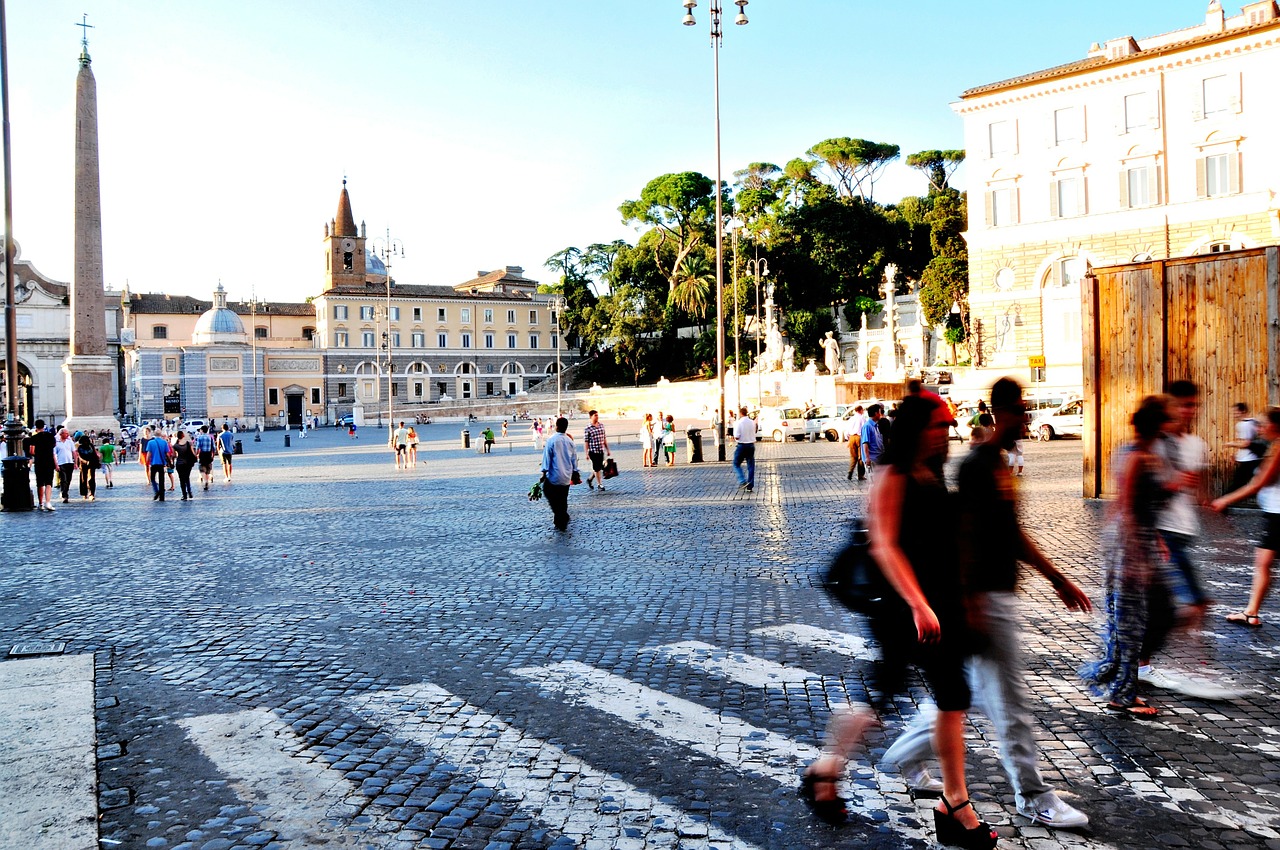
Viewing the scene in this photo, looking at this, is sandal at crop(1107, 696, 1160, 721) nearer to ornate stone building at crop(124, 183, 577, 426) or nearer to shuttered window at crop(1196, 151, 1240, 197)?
shuttered window at crop(1196, 151, 1240, 197)

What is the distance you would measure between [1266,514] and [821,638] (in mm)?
2976

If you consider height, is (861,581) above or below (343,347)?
below

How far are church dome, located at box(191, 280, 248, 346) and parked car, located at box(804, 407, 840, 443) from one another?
5571cm

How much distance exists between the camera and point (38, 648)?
6.82 meters

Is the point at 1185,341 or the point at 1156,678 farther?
the point at 1185,341

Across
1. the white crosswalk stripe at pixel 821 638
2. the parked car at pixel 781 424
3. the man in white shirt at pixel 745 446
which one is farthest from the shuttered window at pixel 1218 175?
the white crosswalk stripe at pixel 821 638

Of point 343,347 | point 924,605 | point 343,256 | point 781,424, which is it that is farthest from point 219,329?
point 924,605

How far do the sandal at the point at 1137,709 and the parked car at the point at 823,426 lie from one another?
31115mm

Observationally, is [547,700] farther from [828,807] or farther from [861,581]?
[861,581]

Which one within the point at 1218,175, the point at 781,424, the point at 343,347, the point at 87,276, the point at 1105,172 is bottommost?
the point at 781,424

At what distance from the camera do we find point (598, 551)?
1098cm

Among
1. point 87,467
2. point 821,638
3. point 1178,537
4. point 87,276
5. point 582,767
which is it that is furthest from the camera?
point 87,276

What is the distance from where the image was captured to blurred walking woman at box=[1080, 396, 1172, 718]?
4.75 metres

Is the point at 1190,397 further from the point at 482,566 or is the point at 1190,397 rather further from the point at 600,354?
the point at 600,354
